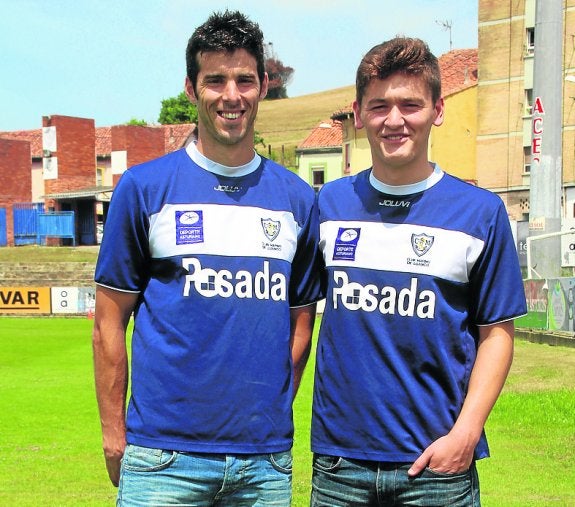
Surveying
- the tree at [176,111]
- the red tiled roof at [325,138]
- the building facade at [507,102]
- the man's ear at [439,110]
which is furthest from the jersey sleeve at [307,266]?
the tree at [176,111]

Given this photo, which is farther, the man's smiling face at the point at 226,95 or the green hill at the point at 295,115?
the green hill at the point at 295,115

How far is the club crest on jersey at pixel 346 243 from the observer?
3.71 meters

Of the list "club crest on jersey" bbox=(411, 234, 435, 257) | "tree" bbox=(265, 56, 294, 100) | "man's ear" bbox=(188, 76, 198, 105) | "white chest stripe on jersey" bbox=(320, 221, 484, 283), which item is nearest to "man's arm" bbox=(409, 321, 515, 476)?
"white chest stripe on jersey" bbox=(320, 221, 484, 283)

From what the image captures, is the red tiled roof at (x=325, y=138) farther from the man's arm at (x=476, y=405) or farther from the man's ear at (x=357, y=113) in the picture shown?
the man's arm at (x=476, y=405)

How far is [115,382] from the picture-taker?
3.74m

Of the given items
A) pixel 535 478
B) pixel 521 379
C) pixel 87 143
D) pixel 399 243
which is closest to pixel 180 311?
pixel 399 243

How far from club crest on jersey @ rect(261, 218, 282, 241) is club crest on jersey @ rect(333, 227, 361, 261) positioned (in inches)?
9.6

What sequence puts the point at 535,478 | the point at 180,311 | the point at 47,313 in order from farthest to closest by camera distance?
the point at 47,313, the point at 535,478, the point at 180,311

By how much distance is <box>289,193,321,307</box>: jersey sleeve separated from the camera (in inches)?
153

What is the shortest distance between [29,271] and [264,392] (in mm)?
44348

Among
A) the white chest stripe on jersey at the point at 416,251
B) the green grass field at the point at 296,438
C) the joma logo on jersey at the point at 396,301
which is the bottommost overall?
the green grass field at the point at 296,438

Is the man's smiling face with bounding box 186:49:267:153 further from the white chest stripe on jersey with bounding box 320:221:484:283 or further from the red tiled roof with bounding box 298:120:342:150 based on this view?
the red tiled roof with bounding box 298:120:342:150

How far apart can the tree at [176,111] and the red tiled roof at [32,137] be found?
19.9 m

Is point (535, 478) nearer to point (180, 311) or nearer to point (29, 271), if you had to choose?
point (180, 311)
